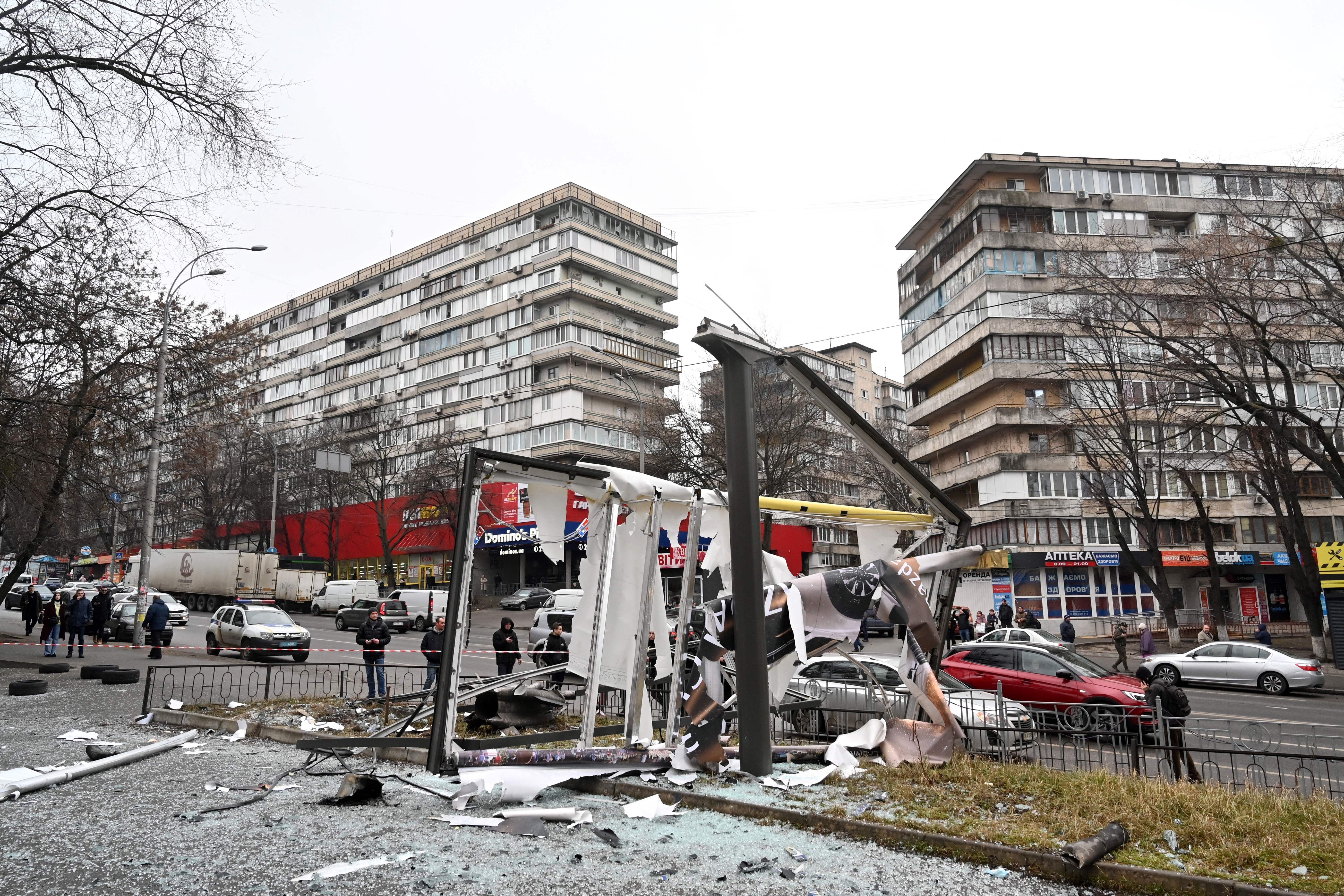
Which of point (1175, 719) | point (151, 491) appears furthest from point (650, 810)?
point (151, 491)

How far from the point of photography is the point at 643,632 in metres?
9.91

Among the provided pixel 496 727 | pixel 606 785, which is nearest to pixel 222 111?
pixel 496 727

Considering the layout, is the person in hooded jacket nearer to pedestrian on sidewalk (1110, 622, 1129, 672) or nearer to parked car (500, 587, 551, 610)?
pedestrian on sidewalk (1110, 622, 1129, 672)

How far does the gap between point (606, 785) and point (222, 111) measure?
12.0 metres

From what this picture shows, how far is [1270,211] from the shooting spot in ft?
88.0

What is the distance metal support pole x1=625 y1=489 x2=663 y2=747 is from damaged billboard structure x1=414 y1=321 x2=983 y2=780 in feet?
0.06

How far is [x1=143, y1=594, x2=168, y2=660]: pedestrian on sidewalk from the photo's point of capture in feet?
79.0

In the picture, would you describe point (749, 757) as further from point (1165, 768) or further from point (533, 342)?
point (533, 342)

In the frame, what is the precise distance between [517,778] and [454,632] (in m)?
1.54

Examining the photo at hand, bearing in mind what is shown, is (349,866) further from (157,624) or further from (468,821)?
(157,624)

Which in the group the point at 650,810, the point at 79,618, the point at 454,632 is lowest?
the point at 650,810

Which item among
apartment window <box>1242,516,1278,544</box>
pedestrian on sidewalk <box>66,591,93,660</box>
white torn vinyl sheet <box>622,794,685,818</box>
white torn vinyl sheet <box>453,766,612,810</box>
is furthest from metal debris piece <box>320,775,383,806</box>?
apartment window <box>1242,516,1278,544</box>

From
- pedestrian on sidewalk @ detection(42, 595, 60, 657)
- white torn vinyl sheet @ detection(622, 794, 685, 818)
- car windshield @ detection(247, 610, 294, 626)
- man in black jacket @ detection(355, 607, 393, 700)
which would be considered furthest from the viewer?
car windshield @ detection(247, 610, 294, 626)

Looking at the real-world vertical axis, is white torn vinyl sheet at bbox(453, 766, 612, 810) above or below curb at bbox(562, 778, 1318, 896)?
above
